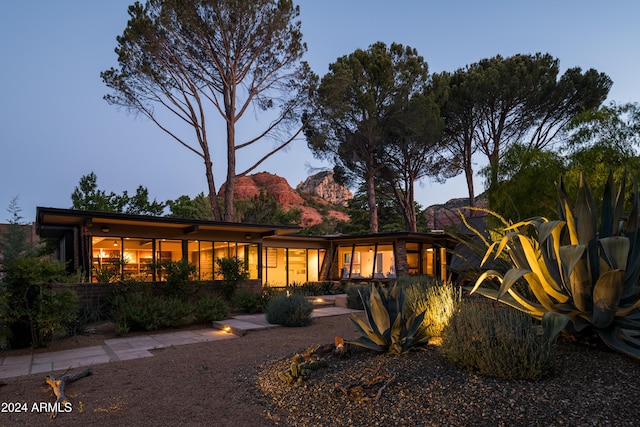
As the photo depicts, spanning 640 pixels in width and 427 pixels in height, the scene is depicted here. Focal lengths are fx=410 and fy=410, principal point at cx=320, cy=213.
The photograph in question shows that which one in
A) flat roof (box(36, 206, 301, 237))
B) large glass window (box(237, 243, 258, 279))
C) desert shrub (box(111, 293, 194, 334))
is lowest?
desert shrub (box(111, 293, 194, 334))

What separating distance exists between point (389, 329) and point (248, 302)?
747cm

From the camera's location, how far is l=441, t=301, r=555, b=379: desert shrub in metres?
3.15

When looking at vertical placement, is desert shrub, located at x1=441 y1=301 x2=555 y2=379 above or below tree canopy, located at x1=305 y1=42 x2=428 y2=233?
below

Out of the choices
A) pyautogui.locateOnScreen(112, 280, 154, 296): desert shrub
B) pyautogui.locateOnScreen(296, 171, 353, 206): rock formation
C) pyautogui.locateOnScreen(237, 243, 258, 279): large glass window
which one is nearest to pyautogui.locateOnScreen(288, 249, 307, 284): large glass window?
pyautogui.locateOnScreen(237, 243, 258, 279): large glass window

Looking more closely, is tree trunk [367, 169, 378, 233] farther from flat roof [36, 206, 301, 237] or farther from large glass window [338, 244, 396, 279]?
flat roof [36, 206, 301, 237]

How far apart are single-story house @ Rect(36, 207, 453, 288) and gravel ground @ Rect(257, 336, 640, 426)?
478 centimetres

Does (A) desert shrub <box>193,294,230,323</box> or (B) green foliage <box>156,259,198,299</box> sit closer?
(A) desert shrub <box>193,294,230,323</box>

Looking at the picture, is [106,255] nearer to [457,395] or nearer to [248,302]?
[248,302]

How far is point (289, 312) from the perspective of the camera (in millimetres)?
8977

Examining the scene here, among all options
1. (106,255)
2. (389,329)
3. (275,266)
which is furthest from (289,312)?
(275,266)

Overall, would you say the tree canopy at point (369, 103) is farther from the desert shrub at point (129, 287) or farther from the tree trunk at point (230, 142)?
the desert shrub at point (129, 287)

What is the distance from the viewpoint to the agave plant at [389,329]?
4289mm

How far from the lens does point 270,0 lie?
1658 cm

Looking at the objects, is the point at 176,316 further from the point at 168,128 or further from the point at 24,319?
the point at 168,128
